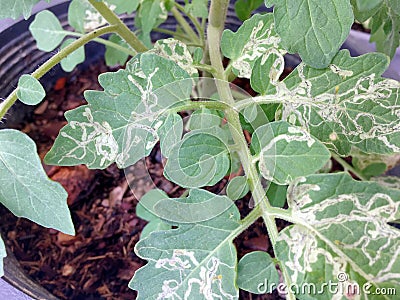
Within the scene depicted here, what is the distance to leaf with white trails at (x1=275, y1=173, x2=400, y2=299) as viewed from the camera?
13.0 inches

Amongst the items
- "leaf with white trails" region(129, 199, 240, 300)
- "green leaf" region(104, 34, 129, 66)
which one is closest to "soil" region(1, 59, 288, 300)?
"green leaf" region(104, 34, 129, 66)

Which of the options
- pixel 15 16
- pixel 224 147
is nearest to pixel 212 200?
pixel 224 147

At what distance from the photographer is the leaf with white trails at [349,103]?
425mm

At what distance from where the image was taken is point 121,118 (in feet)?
1.38

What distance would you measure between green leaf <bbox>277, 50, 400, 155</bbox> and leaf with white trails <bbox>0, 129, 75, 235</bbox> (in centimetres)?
21

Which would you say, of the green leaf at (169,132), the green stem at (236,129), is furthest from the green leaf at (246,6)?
the green leaf at (169,132)

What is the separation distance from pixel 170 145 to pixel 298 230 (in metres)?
0.13

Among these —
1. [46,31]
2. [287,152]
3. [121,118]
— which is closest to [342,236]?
[287,152]

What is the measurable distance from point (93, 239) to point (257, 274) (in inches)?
14.4

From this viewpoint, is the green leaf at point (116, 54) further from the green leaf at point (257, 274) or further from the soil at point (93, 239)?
the green leaf at point (257, 274)

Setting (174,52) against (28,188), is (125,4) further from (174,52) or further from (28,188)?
(28,188)

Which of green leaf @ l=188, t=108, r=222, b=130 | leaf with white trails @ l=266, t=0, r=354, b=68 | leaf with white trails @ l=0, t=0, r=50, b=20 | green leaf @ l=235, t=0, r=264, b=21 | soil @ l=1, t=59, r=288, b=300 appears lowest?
soil @ l=1, t=59, r=288, b=300

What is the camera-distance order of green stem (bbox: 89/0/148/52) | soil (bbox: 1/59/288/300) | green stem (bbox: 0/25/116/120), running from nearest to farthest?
green stem (bbox: 0/25/116/120) < green stem (bbox: 89/0/148/52) < soil (bbox: 1/59/288/300)

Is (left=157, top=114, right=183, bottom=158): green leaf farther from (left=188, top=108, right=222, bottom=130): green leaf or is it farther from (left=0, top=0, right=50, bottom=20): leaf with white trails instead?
(left=0, top=0, right=50, bottom=20): leaf with white trails
